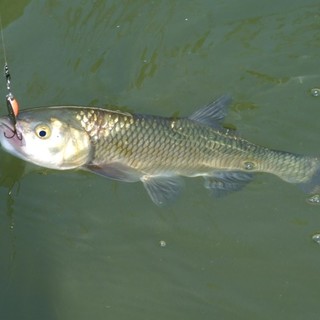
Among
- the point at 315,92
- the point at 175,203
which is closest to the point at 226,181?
the point at 175,203

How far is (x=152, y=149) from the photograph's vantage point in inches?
171

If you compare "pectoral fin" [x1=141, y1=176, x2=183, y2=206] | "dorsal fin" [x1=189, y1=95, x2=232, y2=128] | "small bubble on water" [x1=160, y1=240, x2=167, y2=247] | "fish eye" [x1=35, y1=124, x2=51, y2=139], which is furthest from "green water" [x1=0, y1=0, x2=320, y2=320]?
"fish eye" [x1=35, y1=124, x2=51, y2=139]

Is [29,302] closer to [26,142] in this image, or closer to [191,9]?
[26,142]

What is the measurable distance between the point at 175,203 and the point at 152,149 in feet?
1.96

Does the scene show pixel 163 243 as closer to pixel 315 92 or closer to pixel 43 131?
pixel 43 131

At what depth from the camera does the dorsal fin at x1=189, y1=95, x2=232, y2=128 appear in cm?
450

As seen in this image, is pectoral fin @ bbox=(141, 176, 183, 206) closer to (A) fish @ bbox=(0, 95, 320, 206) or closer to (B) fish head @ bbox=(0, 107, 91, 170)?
(A) fish @ bbox=(0, 95, 320, 206)

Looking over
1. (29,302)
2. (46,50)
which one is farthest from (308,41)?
(29,302)

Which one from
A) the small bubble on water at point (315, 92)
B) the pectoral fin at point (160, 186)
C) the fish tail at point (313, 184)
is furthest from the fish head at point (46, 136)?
the small bubble on water at point (315, 92)

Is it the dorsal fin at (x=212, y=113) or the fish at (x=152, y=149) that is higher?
the dorsal fin at (x=212, y=113)

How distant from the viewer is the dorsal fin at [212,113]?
14.8 feet

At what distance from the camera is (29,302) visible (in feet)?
14.7

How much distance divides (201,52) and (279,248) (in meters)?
1.92

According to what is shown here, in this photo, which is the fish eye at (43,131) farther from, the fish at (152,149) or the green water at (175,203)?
the green water at (175,203)
